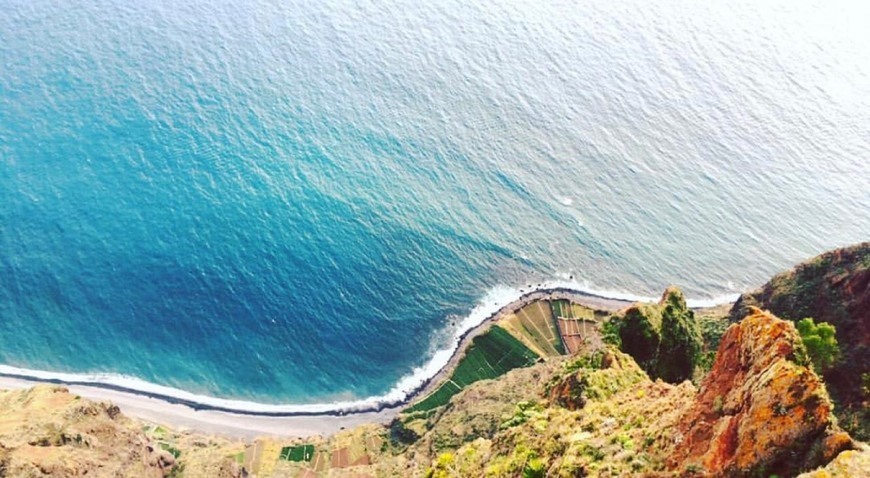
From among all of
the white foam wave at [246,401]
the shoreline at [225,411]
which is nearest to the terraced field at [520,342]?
the shoreline at [225,411]

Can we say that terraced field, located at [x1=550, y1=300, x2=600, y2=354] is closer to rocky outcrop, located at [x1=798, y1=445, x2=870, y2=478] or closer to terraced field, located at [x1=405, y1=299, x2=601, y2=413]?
terraced field, located at [x1=405, y1=299, x2=601, y2=413]

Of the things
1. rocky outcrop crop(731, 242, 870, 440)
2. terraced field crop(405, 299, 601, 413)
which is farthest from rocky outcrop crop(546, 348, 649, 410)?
terraced field crop(405, 299, 601, 413)

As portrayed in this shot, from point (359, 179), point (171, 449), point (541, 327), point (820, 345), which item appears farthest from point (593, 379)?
point (359, 179)

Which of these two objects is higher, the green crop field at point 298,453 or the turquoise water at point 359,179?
the turquoise water at point 359,179

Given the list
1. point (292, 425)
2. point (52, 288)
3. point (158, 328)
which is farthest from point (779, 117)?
point (52, 288)

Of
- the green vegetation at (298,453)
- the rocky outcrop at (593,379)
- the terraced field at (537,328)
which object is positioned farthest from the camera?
the terraced field at (537,328)

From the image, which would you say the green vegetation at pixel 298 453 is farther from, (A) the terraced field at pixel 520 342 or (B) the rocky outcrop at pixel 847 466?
(B) the rocky outcrop at pixel 847 466

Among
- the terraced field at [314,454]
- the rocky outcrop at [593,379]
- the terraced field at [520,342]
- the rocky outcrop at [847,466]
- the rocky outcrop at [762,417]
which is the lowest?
the rocky outcrop at [847,466]
